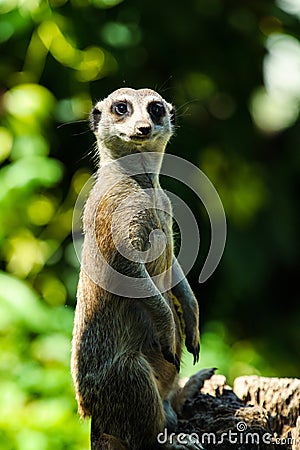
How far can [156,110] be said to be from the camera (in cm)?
368

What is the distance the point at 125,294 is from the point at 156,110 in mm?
832

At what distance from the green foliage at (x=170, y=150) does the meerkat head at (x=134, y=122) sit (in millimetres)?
2095

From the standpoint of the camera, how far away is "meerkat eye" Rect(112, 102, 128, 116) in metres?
3.67

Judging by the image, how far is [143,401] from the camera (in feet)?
12.1

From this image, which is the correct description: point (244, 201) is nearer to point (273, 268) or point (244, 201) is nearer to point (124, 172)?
point (273, 268)

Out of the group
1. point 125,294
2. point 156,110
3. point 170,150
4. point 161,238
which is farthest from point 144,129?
point 170,150

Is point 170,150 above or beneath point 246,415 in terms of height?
above

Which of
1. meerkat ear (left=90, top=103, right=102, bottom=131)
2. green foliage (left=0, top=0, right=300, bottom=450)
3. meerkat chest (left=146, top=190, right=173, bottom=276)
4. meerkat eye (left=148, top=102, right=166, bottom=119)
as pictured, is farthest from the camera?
green foliage (left=0, top=0, right=300, bottom=450)

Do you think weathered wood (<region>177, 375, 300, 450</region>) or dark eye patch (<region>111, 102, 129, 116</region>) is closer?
dark eye patch (<region>111, 102, 129, 116</region>)

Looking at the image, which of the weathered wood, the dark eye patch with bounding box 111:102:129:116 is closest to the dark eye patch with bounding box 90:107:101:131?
the dark eye patch with bounding box 111:102:129:116

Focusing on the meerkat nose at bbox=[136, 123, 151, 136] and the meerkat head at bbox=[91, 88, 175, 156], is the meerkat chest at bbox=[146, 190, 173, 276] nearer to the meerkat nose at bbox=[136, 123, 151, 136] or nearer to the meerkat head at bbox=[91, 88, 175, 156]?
the meerkat head at bbox=[91, 88, 175, 156]

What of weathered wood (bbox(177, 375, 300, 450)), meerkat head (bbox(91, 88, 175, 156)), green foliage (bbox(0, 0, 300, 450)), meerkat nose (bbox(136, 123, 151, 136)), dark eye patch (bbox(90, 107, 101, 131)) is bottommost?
weathered wood (bbox(177, 375, 300, 450))

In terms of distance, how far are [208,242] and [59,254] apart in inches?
57.2

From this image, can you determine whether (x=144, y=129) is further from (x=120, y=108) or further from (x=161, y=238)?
(x=161, y=238)
